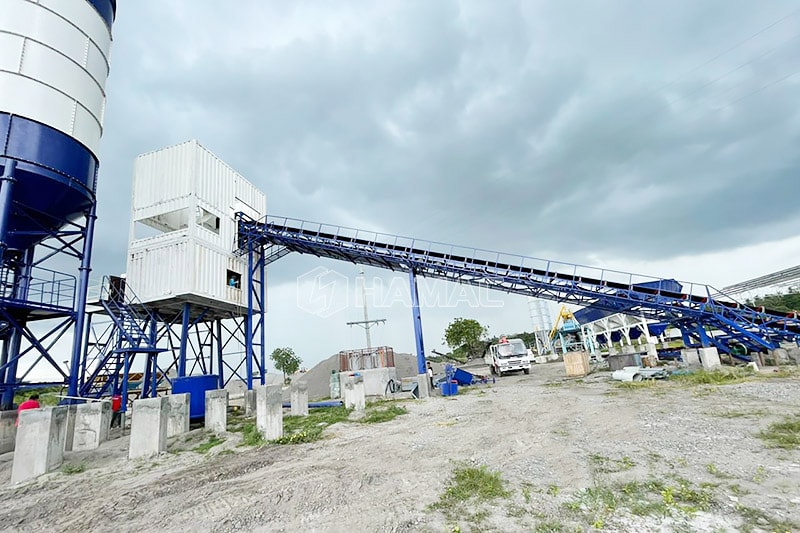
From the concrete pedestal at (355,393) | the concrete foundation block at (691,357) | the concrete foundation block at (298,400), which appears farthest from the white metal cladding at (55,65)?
the concrete foundation block at (691,357)

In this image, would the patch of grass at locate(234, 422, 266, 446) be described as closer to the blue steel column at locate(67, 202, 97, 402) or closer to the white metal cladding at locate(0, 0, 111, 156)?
the blue steel column at locate(67, 202, 97, 402)

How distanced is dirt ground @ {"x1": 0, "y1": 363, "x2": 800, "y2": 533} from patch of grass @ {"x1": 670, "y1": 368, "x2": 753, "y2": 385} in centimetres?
456

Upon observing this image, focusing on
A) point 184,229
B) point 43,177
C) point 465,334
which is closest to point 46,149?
point 43,177

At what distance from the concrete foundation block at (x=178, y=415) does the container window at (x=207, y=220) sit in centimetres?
904

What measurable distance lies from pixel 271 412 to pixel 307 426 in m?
1.77

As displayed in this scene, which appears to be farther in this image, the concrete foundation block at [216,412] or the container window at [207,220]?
the container window at [207,220]

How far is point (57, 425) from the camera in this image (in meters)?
8.36

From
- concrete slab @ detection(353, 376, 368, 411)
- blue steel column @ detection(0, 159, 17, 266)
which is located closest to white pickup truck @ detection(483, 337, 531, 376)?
concrete slab @ detection(353, 376, 368, 411)

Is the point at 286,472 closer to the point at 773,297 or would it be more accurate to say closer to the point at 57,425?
the point at 57,425

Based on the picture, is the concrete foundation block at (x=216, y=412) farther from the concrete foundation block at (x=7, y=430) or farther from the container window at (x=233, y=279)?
the container window at (x=233, y=279)

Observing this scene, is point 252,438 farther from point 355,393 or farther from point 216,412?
point 355,393

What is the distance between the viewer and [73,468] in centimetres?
808

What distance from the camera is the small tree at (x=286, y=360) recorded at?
62562 mm

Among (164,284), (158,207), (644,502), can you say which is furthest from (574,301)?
(158,207)
